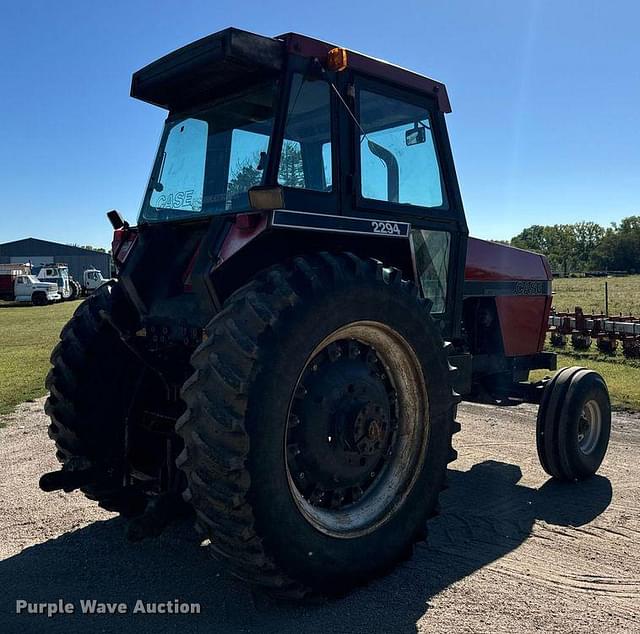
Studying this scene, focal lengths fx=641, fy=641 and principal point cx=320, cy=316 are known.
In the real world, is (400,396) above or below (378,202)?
below

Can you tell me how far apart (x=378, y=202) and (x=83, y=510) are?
3.05m

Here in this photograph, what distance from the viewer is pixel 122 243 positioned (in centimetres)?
446

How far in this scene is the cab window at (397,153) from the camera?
416 cm

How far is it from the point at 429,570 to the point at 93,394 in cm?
239

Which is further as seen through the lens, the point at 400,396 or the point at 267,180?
the point at 400,396

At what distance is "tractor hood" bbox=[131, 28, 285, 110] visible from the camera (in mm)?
3438

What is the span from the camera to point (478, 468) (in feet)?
18.6

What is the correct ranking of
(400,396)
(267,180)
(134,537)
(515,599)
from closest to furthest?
(134,537) → (515,599) → (267,180) → (400,396)

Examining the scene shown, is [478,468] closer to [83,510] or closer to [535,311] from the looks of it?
[535,311]

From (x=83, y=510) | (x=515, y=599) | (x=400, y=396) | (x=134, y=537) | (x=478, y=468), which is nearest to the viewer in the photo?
(x=134, y=537)

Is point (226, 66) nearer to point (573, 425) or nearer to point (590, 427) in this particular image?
point (573, 425)

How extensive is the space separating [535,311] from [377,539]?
340cm

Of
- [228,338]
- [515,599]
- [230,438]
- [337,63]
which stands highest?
[337,63]

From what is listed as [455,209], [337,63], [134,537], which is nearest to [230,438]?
[134,537]
